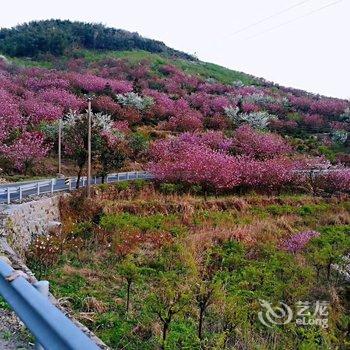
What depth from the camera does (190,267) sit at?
12.6 m

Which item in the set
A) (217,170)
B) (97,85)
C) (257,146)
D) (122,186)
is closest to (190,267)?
(122,186)

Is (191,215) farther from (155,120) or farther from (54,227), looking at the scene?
(155,120)

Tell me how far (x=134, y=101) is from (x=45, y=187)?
23887mm

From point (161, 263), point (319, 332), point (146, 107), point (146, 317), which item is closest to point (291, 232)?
point (161, 263)

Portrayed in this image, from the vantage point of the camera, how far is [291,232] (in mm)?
19422

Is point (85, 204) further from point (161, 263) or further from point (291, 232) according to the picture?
point (291, 232)

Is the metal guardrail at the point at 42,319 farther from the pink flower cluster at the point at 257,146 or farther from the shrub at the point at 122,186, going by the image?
the pink flower cluster at the point at 257,146

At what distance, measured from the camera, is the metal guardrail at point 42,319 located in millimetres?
2107

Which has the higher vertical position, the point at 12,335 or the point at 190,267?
the point at 12,335

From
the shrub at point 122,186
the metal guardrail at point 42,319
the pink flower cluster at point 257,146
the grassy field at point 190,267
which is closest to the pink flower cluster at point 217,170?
the grassy field at point 190,267

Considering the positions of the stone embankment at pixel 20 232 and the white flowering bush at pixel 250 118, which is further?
the white flowering bush at pixel 250 118
